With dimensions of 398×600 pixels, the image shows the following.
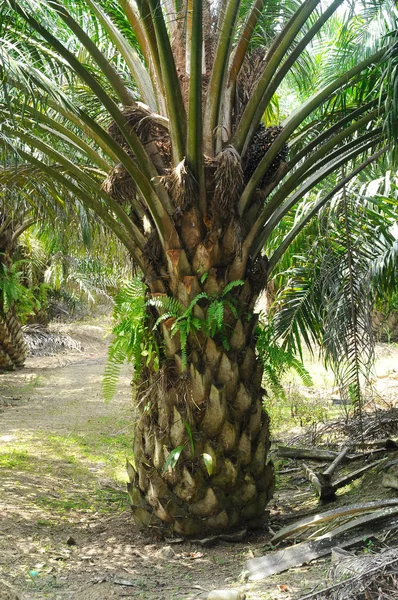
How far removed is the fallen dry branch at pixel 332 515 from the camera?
12.4 feet

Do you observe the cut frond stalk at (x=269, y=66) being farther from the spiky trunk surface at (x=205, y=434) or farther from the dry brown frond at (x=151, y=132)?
the spiky trunk surface at (x=205, y=434)

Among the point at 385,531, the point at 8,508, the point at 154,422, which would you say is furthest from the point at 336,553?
the point at 8,508

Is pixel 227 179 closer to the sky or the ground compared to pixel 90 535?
closer to the sky

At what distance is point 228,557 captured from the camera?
13.2 feet

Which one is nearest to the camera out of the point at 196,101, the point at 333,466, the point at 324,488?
the point at 196,101

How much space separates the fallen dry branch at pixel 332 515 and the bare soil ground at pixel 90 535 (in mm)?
160

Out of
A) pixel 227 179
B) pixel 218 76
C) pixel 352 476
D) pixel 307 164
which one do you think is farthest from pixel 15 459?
pixel 218 76

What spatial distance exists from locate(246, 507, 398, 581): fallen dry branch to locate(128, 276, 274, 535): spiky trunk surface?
680 millimetres

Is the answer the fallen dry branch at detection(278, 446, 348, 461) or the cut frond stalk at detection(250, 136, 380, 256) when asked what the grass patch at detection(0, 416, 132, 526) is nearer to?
the fallen dry branch at detection(278, 446, 348, 461)

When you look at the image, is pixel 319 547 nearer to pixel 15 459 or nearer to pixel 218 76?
pixel 218 76

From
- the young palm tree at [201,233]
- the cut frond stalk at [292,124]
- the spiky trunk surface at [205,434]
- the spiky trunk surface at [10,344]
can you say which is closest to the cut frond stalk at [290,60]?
the young palm tree at [201,233]

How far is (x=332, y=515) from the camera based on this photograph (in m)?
3.88

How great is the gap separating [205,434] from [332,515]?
0.95 metres

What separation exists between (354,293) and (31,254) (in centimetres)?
1143
